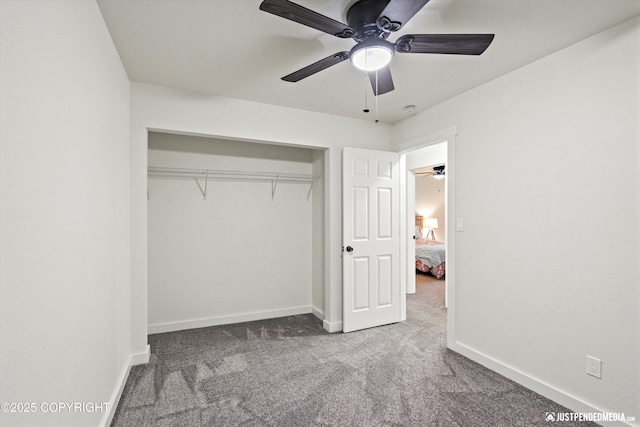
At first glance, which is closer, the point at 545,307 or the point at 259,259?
the point at 545,307

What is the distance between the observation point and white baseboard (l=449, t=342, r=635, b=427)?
201 cm

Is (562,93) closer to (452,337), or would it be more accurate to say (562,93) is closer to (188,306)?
(452,337)

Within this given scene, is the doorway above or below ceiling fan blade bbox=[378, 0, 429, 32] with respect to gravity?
below

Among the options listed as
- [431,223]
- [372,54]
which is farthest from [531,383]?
[431,223]

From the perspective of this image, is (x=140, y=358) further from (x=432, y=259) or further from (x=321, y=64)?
(x=432, y=259)

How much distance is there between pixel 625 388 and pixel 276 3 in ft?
9.37

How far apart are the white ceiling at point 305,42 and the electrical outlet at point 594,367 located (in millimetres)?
2093

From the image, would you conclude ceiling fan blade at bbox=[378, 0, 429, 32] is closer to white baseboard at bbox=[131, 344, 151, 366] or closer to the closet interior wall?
the closet interior wall

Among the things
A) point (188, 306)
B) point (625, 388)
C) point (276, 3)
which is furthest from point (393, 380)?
point (276, 3)

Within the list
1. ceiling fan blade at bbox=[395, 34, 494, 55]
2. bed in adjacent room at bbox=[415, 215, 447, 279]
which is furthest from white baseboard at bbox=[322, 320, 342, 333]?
bed in adjacent room at bbox=[415, 215, 447, 279]

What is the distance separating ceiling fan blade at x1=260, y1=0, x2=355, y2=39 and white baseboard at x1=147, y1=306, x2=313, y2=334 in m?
3.26

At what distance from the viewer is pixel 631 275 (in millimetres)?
1839

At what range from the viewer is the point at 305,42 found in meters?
2.07

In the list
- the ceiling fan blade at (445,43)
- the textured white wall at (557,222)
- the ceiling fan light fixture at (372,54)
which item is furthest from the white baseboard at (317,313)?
the ceiling fan blade at (445,43)
